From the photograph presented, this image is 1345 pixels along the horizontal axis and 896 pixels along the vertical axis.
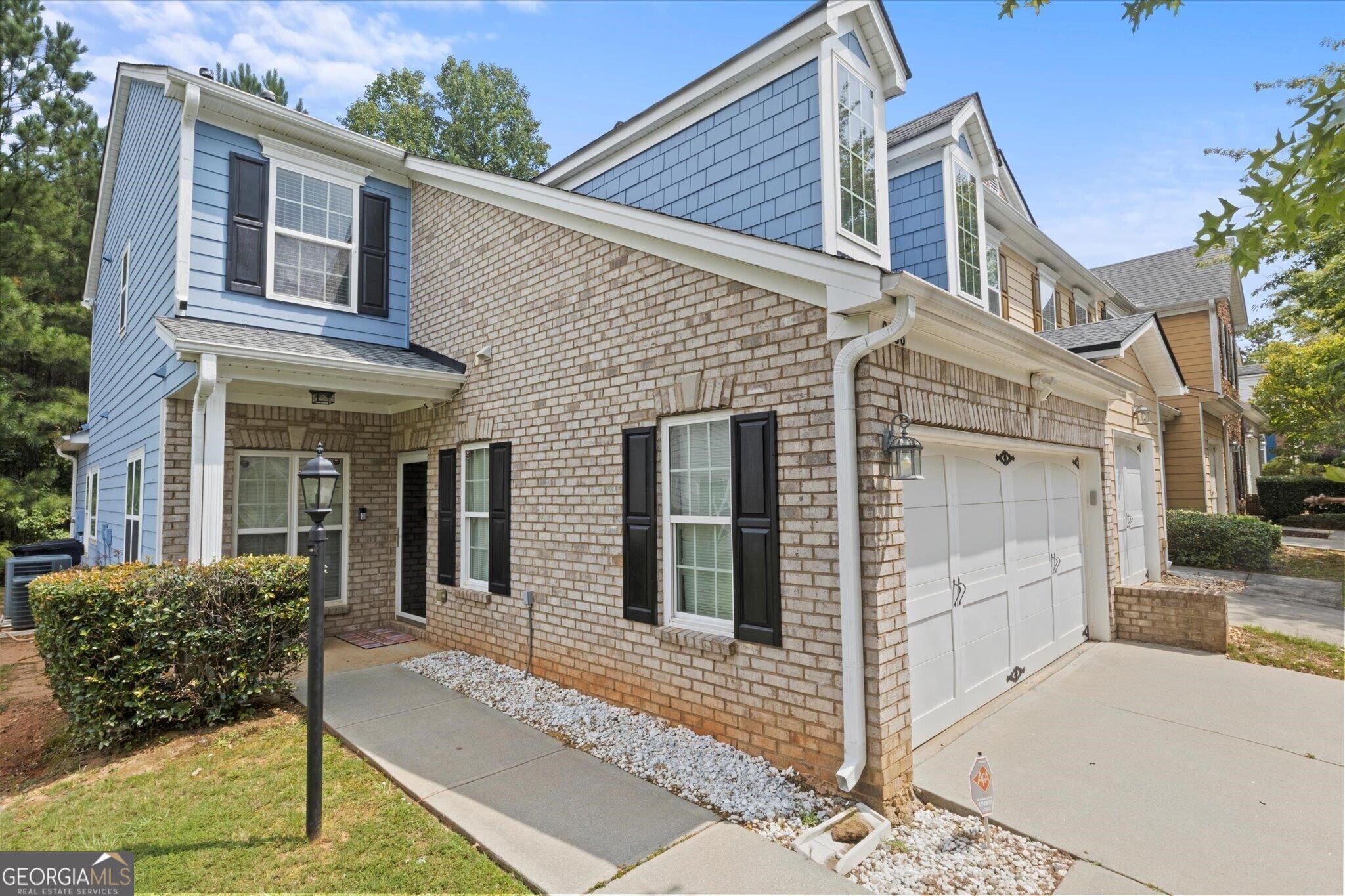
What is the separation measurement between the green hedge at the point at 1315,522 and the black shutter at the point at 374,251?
2629 cm


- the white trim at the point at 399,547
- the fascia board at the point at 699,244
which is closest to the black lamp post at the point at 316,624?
the fascia board at the point at 699,244

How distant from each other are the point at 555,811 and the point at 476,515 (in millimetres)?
4015

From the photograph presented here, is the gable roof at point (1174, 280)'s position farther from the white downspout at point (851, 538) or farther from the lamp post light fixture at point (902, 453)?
the white downspout at point (851, 538)

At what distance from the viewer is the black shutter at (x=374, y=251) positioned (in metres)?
8.07

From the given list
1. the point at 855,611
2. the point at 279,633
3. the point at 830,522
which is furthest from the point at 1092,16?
the point at 279,633

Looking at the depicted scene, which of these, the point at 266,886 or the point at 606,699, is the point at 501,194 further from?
the point at 266,886

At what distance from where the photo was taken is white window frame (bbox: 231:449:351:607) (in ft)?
24.4

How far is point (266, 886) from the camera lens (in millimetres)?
3109

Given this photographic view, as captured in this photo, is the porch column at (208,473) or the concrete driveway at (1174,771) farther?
the porch column at (208,473)

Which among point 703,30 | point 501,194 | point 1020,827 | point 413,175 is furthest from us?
point 413,175

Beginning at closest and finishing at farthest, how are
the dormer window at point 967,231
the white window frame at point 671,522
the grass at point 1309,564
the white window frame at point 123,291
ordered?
1. the white window frame at point 671,522
2. the dormer window at point 967,231
3. the white window frame at point 123,291
4. the grass at point 1309,564

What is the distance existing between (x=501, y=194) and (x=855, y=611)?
223 inches

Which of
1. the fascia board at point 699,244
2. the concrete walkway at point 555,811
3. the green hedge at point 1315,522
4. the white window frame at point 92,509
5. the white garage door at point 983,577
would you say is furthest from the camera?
the green hedge at point 1315,522

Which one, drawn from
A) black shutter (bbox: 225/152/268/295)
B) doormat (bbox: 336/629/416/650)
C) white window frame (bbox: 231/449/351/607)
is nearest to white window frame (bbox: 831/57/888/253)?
black shutter (bbox: 225/152/268/295)
